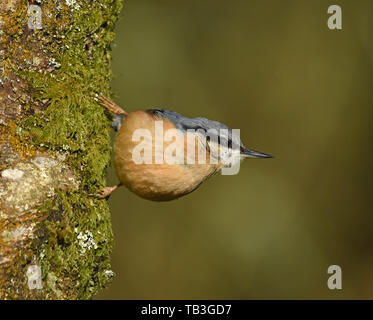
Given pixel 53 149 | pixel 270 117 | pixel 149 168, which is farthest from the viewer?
pixel 270 117

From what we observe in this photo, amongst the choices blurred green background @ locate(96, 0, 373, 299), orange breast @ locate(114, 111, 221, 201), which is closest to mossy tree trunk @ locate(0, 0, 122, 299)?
orange breast @ locate(114, 111, 221, 201)

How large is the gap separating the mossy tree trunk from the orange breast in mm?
196

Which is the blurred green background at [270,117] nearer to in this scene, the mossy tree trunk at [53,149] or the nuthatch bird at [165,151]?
the nuthatch bird at [165,151]

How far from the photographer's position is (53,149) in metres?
2.73

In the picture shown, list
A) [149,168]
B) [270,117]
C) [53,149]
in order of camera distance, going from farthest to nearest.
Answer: [270,117]
[149,168]
[53,149]

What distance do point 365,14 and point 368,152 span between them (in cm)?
194

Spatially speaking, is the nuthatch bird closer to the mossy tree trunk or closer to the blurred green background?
the mossy tree trunk

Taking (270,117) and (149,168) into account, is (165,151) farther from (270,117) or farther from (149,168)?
(270,117)

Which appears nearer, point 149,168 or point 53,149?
point 53,149

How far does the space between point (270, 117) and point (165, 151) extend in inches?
134

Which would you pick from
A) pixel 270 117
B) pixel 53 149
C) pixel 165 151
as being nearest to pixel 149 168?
pixel 165 151

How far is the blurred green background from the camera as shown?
244 inches

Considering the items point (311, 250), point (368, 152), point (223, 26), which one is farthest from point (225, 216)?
point (223, 26)

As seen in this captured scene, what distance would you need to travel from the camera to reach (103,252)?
118 inches
